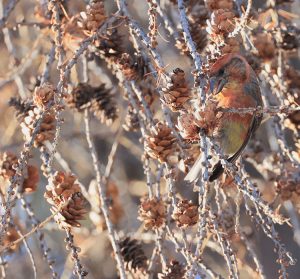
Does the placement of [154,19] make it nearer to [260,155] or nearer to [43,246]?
[43,246]

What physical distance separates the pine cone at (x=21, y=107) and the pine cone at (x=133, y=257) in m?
0.52

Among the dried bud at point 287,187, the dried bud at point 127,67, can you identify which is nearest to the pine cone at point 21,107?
the dried bud at point 127,67

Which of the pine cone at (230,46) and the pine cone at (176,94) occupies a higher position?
the pine cone at (230,46)

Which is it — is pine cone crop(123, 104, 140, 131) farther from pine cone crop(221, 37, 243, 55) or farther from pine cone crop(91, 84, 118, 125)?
pine cone crop(221, 37, 243, 55)

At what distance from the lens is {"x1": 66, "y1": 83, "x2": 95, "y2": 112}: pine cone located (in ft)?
7.63

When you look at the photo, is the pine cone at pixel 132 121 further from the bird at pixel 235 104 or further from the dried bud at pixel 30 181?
the dried bud at pixel 30 181

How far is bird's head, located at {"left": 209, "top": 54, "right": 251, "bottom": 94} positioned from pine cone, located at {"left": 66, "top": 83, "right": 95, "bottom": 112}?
1.50 feet

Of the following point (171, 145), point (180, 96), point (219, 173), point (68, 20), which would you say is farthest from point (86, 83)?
point (180, 96)

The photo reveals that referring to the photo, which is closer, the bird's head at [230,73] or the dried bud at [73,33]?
the bird's head at [230,73]

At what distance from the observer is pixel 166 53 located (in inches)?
145

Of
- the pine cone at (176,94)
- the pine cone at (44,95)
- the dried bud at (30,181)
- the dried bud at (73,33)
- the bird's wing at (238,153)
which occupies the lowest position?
the bird's wing at (238,153)

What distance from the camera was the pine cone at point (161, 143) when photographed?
171 cm

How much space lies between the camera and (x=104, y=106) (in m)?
2.45

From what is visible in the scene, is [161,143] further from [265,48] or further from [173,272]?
[265,48]
